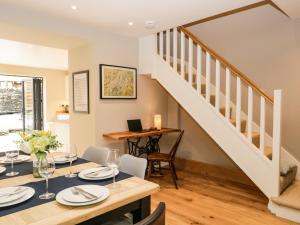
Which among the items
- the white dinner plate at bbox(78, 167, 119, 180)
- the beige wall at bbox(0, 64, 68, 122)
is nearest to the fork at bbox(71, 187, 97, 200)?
the white dinner plate at bbox(78, 167, 119, 180)

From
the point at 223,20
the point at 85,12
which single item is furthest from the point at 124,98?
the point at 223,20

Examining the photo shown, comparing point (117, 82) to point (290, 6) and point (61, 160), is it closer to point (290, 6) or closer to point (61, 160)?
point (61, 160)

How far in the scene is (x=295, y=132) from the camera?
343 cm

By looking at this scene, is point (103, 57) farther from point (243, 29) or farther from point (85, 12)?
point (243, 29)

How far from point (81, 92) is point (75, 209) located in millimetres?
2922

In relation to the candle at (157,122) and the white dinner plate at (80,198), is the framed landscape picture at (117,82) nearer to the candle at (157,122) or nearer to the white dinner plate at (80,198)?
the candle at (157,122)

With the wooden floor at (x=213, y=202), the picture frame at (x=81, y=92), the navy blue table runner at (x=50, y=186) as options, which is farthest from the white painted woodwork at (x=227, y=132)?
the navy blue table runner at (x=50, y=186)

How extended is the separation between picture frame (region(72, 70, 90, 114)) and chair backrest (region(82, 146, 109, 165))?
140 cm

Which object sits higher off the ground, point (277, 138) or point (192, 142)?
point (277, 138)

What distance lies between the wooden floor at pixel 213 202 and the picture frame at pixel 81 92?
5.59 feet

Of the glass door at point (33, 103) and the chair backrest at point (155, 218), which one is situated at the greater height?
the glass door at point (33, 103)

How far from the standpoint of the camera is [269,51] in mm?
3654

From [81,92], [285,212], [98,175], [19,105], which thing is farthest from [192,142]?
[19,105]

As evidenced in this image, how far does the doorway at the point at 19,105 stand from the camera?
22.5 feet
